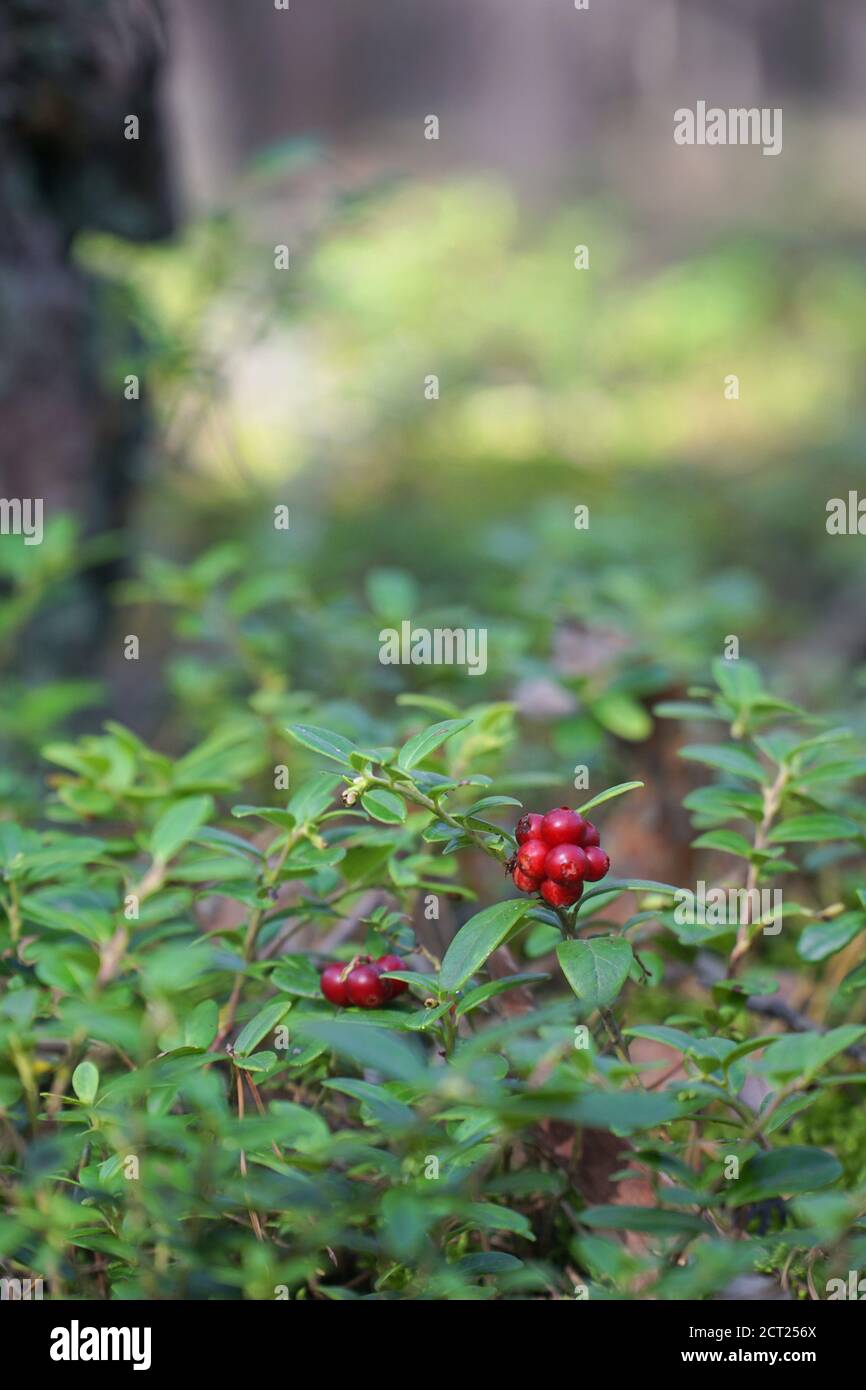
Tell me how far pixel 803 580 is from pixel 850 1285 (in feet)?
9.19

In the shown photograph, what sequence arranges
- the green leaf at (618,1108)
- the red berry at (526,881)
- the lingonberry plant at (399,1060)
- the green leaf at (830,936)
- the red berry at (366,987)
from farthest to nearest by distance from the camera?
the green leaf at (830,936)
the red berry at (366,987)
the red berry at (526,881)
the lingonberry plant at (399,1060)
the green leaf at (618,1108)

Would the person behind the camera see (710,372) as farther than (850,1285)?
Yes

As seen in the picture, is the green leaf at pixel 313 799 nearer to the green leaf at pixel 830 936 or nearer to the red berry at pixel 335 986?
the red berry at pixel 335 986

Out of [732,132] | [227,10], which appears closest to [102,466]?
[227,10]

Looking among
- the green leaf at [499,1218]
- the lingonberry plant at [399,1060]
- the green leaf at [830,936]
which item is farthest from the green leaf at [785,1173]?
the green leaf at [830,936]

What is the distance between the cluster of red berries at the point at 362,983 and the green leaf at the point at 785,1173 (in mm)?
317

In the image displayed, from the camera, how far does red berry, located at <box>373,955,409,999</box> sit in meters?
1.03

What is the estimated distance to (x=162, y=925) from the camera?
1.19 metres

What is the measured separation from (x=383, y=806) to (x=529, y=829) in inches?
4.9

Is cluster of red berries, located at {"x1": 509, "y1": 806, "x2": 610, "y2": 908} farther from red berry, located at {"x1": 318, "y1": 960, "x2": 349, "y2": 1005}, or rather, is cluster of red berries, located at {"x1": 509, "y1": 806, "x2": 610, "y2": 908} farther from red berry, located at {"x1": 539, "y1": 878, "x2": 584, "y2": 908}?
red berry, located at {"x1": 318, "y1": 960, "x2": 349, "y2": 1005}

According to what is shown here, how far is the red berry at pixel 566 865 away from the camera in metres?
0.88

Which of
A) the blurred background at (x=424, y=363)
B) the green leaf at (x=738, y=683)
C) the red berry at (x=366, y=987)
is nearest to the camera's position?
the red berry at (x=366, y=987)
